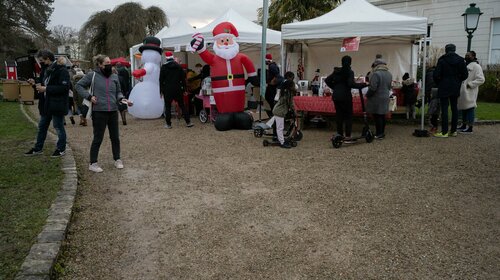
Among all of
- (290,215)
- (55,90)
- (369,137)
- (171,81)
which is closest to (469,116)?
(369,137)

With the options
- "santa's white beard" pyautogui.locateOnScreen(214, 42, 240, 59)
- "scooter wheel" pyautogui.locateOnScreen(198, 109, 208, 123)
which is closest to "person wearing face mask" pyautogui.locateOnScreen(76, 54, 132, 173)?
"santa's white beard" pyautogui.locateOnScreen(214, 42, 240, 59)

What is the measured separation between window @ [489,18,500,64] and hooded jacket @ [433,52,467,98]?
496 inches

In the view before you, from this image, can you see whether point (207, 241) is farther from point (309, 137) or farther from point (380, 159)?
point (309, 137)

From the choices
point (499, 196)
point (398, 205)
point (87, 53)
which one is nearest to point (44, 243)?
point (398, 205)

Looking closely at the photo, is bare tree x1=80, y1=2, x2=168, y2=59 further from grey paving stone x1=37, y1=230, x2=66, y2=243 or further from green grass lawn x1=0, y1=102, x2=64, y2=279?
grey paving stone x1=37, y1=230, x2=66, y2=243

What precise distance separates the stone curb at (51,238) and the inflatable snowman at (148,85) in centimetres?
609

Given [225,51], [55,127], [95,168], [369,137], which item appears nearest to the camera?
[95,168]

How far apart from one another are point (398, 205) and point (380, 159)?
2335 millimetres

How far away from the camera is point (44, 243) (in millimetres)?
3600

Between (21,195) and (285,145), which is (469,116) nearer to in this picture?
(285,145)

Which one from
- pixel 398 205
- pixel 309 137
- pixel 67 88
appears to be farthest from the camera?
pixel 309 137

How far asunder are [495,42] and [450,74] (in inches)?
510

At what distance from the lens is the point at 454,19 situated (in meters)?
19.8

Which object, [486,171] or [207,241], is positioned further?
[486,171]
